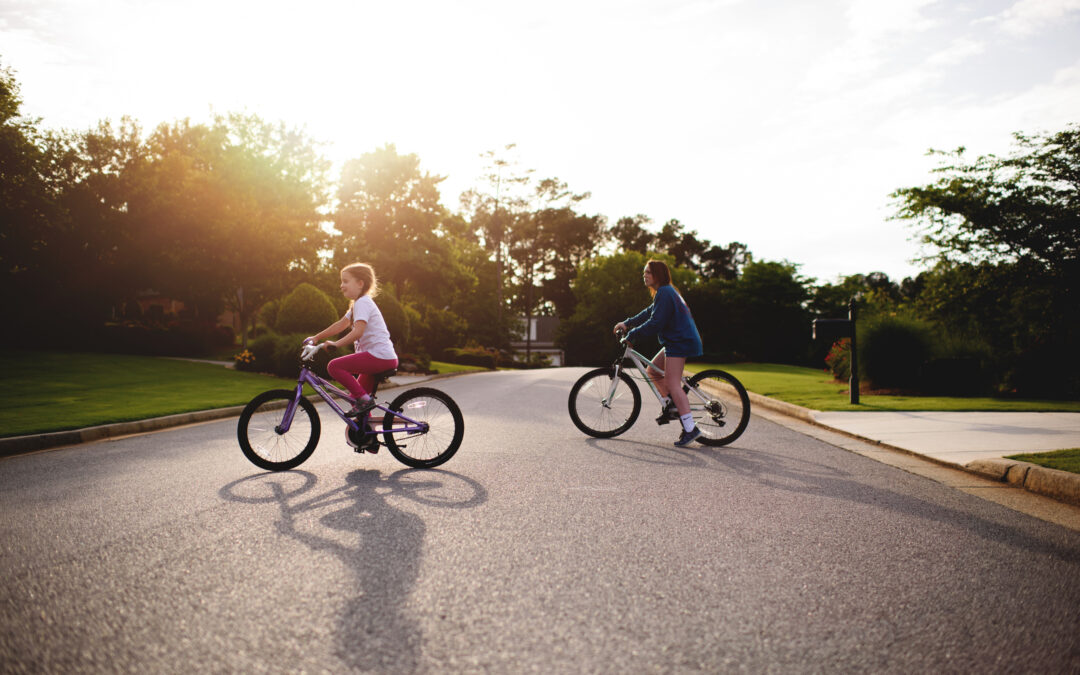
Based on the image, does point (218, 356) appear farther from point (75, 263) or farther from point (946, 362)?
point (946, 362)

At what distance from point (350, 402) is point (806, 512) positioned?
164 inches

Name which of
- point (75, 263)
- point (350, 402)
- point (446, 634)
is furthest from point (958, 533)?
point (75, 263)

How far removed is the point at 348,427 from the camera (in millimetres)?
6789

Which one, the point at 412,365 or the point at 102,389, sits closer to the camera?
the point at 102,389

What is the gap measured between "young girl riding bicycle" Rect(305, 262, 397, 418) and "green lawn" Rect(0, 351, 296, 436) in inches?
208

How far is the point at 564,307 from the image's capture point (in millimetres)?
76562

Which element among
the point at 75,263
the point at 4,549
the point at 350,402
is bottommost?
the point at 4,549

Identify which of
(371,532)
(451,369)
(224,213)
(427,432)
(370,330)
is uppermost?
(224,213)

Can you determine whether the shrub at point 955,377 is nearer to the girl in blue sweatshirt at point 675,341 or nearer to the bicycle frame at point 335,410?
the girl in blue sweatshirt at point 675,341

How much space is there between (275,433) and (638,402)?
174 inches

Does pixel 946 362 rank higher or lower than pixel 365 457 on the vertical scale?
higher

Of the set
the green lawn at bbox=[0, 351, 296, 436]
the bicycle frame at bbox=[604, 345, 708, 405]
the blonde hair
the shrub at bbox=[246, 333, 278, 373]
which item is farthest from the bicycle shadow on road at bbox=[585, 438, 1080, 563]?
the shrub at bbox=[246, 333, 278, 373]

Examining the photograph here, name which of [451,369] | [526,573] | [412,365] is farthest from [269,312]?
[526,573]

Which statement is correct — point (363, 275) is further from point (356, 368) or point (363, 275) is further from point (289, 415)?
point (289, 415)
